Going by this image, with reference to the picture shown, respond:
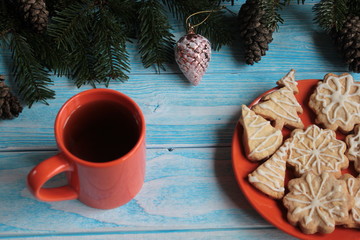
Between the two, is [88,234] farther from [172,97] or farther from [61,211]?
[172,97]

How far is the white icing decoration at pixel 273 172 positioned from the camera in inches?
29.5

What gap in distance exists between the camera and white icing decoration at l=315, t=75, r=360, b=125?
0.83 metres

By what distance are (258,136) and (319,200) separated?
0.51 ft

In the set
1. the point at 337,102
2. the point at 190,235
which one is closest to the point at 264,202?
the point at 190,235

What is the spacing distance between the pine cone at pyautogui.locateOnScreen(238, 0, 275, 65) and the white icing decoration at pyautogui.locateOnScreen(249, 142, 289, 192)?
9.4 inches

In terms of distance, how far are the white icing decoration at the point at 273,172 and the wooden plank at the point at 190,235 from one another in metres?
0.09

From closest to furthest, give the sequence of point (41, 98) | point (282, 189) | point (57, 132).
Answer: point (57, 132), point (282, 189), point (41, 98)

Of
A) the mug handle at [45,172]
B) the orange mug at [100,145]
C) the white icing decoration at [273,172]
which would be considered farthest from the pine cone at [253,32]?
the mug handle at [45,172]

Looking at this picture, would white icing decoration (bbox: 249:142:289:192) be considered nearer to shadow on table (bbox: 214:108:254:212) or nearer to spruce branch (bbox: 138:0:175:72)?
shadow on table (bbox: 214:108:254:212)

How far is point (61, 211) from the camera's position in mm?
780

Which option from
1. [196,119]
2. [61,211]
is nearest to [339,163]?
[196,119]

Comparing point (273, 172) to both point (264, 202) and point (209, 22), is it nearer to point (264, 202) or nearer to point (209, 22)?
point (264, 202)

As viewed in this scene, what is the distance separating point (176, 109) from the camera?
0.90m

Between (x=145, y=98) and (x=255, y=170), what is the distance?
0.95 feet
